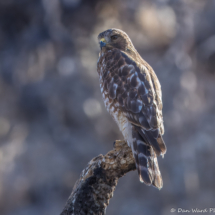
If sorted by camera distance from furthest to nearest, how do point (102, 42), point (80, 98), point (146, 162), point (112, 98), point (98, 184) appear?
point (80, 98)
point (102, 42)
point (112, 98)
point (98, 184)
point (146, 162)

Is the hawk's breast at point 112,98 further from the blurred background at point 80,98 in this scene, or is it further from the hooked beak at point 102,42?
the blurred background at point 80,98

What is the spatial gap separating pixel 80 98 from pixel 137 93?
2892mm

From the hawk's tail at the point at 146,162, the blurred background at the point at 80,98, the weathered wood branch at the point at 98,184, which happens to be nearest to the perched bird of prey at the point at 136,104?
the hawk's tail at the point at 146,162

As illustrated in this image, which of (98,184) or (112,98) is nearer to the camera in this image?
(98,184)

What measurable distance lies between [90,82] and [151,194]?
239cm

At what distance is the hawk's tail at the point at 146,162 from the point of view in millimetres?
1438

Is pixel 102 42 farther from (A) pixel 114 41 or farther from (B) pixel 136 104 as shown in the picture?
(B) pixel 136 104

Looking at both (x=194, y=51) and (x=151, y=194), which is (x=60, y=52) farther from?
(x=151, y=194)

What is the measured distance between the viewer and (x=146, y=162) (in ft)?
4.82

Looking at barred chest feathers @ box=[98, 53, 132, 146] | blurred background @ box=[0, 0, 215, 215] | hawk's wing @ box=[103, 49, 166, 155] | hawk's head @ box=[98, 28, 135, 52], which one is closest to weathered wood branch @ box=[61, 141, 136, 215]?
barred chest feathers @ box=[98, 53, 132, 146]

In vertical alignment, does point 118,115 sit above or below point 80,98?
below

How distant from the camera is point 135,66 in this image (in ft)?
5.73

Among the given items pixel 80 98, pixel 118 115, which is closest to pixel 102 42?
pixel 118 115

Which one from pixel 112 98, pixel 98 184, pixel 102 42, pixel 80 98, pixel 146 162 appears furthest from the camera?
pixel 80 98
